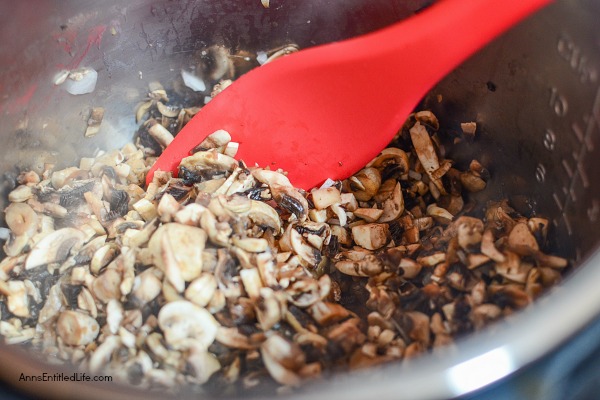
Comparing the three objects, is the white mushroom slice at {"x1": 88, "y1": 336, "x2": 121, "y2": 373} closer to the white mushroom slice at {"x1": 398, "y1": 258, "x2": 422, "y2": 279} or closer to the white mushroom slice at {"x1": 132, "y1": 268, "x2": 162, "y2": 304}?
the white mushroom slice at {"x1": 132, "y1": 268, "x2": 162, "y2": 304}

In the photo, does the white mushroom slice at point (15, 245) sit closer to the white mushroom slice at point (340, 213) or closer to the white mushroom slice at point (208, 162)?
the white mushroom slice at point (208, 162)

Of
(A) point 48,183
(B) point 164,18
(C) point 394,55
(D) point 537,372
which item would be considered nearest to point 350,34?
(C) point 394,55

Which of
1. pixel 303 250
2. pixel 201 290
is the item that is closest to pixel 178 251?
pixel 201 290

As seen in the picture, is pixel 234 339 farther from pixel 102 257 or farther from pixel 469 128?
pixel 469 128

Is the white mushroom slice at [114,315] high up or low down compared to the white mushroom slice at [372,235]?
down

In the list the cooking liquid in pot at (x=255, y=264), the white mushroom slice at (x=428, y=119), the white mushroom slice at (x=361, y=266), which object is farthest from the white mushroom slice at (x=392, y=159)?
the white mushroom slice at (x=361, y=266)
